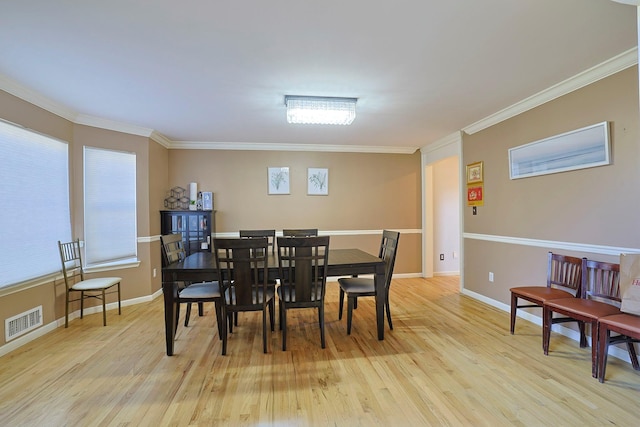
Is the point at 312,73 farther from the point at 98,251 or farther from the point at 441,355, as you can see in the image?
the point at 98,251

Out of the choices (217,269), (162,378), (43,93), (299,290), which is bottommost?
(162,378)

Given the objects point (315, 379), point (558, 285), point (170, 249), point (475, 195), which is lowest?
point (315, 379)

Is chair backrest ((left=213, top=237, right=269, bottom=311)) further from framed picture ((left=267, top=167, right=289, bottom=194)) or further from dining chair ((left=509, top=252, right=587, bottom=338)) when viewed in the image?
framed picture ((left=267, top=167, right=289, bottom=194))

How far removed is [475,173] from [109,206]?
4875 mm

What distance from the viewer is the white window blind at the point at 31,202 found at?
2654mm

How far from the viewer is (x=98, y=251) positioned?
12.3 ft

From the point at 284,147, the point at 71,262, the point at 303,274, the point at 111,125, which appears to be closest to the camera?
the point at 303,274

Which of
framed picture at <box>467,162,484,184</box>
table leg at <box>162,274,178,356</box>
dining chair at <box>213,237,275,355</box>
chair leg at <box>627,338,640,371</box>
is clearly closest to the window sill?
table leg at <box>162,274,178,356</box>

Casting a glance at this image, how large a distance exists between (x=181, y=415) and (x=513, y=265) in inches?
141

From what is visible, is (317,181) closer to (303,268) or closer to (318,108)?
(318,108)

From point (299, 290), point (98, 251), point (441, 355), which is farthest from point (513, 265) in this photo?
point (98, 251)

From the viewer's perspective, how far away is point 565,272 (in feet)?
9.07

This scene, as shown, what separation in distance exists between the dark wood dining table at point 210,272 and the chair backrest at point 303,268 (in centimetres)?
14

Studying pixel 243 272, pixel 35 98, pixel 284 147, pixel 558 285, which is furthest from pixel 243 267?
pixel 284 147
